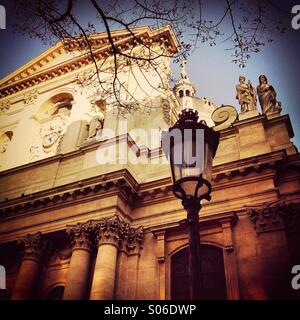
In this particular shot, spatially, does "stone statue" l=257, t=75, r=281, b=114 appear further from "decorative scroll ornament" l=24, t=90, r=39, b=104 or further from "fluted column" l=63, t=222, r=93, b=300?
"decorative scroll ornament" l=24, t=90, r=39, b=104

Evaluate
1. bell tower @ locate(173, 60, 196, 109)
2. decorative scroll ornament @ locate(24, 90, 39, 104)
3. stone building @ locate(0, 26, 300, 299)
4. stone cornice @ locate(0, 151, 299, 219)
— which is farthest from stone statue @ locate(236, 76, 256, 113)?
bell tower @ locate(173, 60, 196, 109)

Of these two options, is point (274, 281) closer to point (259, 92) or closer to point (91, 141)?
point (259, 92)

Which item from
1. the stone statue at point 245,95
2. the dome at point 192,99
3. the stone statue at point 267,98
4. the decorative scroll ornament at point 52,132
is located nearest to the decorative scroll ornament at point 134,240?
the stone statue at point 245,95

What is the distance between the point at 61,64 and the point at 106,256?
16.0 m

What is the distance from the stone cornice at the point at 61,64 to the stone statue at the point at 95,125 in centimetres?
375

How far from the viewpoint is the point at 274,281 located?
1024 cm

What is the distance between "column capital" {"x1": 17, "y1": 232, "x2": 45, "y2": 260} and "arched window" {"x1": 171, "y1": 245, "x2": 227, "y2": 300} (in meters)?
5.04

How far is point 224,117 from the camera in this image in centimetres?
1550

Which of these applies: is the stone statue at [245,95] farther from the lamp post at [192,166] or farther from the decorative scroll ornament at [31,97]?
the decorative scroll ornament at [31,97]

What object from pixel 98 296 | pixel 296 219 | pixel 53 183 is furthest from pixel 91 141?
pixel 296 219

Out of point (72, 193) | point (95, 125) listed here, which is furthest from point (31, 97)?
point (72, 193)

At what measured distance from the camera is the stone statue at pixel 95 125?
18391mm

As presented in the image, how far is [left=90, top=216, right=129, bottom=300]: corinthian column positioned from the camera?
11094 millimetres

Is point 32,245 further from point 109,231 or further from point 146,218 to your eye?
point 146,218
